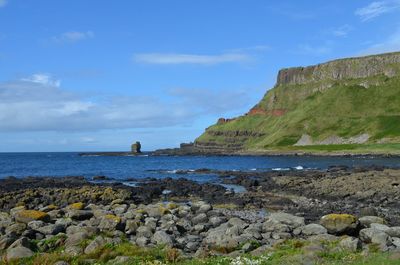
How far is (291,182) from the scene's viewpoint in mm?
57812

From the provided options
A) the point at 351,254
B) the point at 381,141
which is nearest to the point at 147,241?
the point at 351,254

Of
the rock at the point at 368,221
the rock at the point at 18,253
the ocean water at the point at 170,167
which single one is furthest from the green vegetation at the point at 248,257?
the ocean water at the point at 170,167

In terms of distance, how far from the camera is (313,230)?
25.5m

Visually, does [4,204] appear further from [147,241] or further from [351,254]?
[351,254]

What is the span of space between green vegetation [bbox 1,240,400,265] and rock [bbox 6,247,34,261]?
0.56 m

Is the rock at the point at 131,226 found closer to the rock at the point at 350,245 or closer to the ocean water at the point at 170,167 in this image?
the rock at the point at 350,245

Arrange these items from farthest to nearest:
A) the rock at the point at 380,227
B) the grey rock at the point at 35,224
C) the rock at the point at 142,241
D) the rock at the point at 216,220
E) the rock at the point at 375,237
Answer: the rock at the point at 216,220 < the grey rock at the point at 35,224 < the rock at the point at 380,227 < the rock at the point at 142,241 < the rock at the point at 375,237

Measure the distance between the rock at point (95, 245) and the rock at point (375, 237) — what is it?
1175 cm

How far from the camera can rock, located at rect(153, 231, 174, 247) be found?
22375 millimetres

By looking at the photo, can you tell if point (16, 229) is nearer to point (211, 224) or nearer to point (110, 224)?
point (110, 224)

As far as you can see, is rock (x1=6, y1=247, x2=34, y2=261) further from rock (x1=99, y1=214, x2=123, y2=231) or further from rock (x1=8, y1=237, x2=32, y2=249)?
rock (x1=99, y1=214, x2=123, y2=231)

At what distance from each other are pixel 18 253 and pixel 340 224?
15715 mm

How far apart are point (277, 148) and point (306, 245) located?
173735 millimetres

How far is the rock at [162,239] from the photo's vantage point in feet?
73.4
